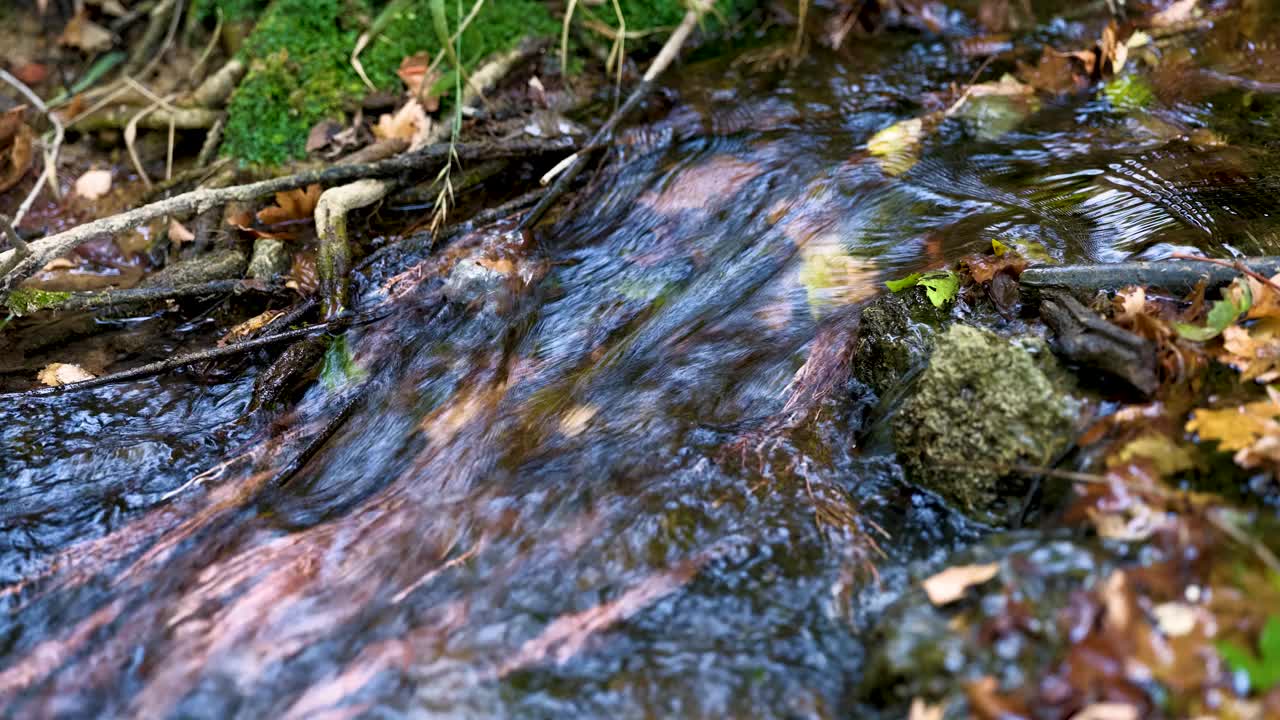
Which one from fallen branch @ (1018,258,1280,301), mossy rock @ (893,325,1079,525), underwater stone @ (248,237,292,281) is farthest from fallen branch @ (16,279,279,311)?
fallen branch @ (1018,258,1280,301)

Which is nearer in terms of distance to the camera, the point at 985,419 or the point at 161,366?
the point at 985,419

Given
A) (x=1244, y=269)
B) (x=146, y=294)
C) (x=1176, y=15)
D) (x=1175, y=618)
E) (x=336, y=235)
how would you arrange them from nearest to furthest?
(x=1175, y=618)
(x=1244, y=269)
(x=146, y=294)
(x=336, y=235)
(x=1176, y=15)

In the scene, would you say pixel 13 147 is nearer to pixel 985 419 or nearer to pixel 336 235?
pixel 336 235

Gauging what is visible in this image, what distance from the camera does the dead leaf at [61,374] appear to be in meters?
3.30

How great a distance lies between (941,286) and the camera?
284 cm

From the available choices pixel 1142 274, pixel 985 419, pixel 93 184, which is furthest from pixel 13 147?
pixel 1142 274

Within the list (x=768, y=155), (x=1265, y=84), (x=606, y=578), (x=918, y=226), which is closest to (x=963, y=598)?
(x=606, y=578)

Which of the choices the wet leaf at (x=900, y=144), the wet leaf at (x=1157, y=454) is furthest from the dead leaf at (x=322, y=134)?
the wet leaf at (x=1157, y=454)

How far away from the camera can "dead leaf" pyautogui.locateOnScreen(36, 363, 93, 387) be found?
130 inches

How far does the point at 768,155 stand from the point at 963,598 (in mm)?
2704

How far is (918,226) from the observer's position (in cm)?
351

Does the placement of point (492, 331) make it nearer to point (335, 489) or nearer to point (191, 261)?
point (335, 489)

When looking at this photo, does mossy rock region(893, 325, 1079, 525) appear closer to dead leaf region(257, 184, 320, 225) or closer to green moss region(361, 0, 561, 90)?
dead leaf region(257, 184, 320, 225)

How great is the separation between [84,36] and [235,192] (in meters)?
2.71
